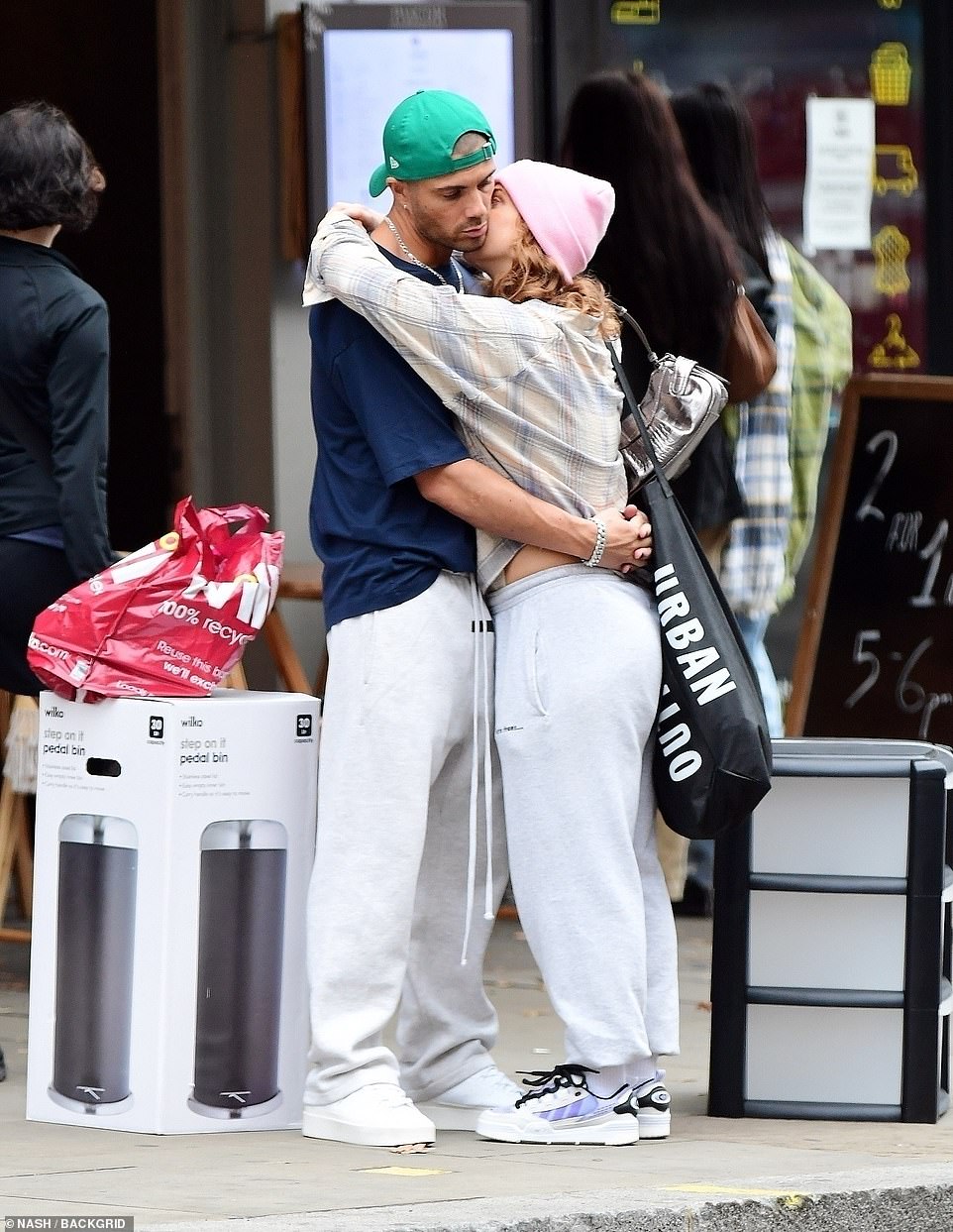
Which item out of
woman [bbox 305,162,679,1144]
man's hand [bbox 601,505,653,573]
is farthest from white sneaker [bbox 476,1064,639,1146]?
man's hand [bbox 601,505,653,573]

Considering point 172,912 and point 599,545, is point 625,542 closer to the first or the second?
point 599,545

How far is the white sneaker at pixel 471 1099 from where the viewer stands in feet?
14.4

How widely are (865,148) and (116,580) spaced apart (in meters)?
3.95

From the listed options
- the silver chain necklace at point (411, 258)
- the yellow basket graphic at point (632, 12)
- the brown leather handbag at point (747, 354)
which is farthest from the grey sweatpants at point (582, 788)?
the yellow basket graphic at point (632, 12)

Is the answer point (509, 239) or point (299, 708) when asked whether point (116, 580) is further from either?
point (509, 239)

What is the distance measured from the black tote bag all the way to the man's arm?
102 millimetres

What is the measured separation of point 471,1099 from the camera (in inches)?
174

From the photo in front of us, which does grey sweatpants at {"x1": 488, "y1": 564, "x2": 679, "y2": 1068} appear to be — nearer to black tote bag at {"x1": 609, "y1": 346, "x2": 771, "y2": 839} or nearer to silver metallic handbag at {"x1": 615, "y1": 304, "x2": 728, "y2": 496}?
black tote bag at {"x1": 609, "y1": 346, "x2": 771, "y2": 839}

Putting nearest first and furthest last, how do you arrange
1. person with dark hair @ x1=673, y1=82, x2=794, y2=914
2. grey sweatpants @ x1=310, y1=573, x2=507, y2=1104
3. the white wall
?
grey sweatpants @ x1=310, y1=573, x2=507, y2=1104 < person with dark hair @ x1=673, y1=82, x2=794, y2=914 < the white wall

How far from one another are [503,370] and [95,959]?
1341mm

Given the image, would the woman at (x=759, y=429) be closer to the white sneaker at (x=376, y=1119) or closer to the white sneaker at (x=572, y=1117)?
the white sneaker at (x=572, y=1117)

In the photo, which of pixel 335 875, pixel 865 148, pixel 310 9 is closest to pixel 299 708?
pixel 335 875

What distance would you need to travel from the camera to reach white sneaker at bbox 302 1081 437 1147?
13.5 feet

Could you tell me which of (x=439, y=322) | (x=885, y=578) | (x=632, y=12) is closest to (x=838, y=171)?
(x=632, y=12)
